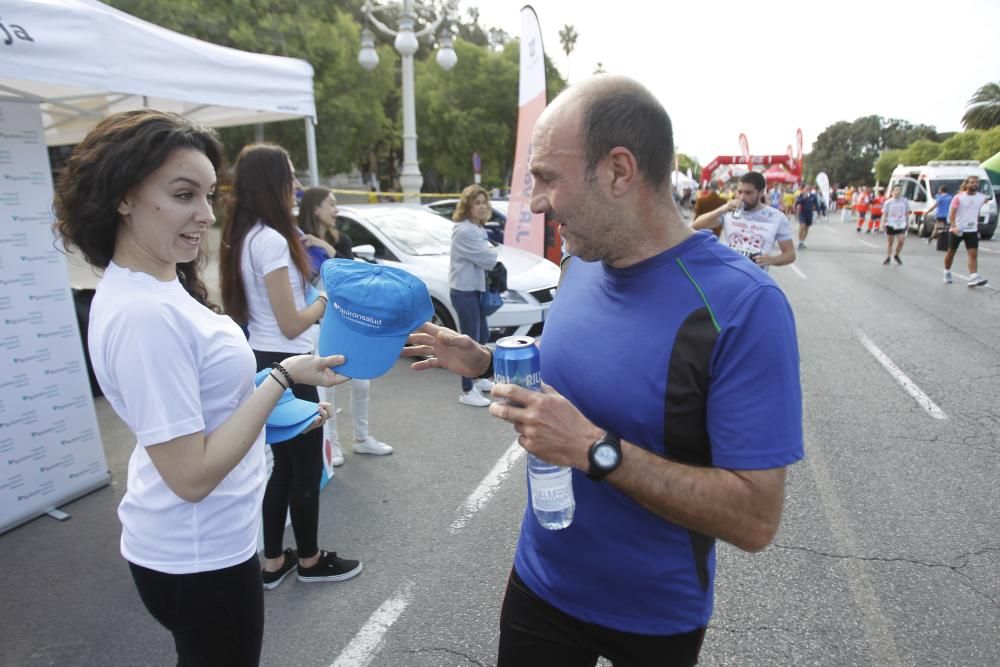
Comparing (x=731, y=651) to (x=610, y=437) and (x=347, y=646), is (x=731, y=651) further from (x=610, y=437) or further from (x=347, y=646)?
(x=610, y=437)

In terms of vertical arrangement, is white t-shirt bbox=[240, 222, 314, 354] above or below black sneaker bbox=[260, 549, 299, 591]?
above

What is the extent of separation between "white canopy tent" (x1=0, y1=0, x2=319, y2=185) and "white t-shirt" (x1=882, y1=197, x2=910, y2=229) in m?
13.7

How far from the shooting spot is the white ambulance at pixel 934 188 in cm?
1972

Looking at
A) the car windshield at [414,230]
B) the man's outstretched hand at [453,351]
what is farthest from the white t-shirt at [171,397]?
the car windshield at [414,230]

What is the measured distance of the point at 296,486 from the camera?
288cm

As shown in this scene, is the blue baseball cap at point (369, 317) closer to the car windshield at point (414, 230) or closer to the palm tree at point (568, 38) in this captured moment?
the car windshield at point (414, 230)

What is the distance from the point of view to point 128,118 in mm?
1524

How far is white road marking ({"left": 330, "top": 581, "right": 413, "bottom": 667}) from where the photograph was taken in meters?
2.52

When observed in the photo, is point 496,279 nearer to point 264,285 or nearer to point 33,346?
point 264,285

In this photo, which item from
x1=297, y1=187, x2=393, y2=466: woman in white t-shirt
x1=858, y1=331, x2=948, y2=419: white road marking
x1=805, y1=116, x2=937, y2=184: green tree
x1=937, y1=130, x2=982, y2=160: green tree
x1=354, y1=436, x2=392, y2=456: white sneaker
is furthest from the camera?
x1=805, y1=116, x2=937, y2=184: green tree

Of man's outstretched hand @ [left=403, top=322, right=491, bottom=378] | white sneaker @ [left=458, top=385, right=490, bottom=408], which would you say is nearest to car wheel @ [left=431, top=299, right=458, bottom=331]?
white sneaker @ [left=458, top=385, right=490, bottom=408]

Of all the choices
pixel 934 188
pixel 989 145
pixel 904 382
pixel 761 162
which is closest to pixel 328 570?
pixel 904 382

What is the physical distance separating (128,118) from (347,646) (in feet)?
7.15

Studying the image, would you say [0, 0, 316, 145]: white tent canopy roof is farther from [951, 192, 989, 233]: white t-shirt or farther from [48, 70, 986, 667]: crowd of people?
[951, 192, 989, 233]: white t-shirt
